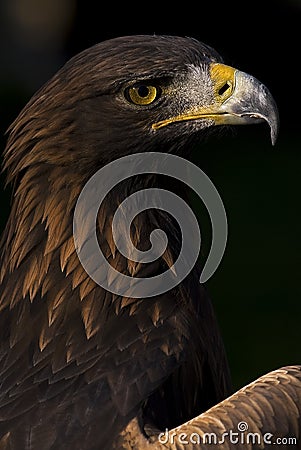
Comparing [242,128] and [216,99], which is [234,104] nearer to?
[216,99]

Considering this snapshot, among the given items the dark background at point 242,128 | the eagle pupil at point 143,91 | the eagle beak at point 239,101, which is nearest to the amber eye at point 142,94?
the eagle pupil at point 143,91

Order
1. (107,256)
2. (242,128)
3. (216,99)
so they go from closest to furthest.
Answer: (107,256)
(216,99)
(242,128)

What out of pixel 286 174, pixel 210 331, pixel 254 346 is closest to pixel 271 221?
pixel 286 174

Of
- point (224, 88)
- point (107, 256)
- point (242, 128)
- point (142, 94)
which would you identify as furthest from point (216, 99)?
point (242, 128)

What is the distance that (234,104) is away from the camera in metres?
4.16

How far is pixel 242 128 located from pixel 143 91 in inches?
357

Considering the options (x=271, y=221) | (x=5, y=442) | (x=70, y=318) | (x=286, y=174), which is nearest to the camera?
(x=5, y=442)

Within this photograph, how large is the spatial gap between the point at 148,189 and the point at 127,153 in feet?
0.49

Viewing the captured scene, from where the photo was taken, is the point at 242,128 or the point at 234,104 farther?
the point at 242,128

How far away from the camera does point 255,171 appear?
39.7 ft

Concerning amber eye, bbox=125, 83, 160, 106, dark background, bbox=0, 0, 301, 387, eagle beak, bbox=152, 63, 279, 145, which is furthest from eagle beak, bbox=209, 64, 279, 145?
dark background, bbox=0, 0, 301, 387

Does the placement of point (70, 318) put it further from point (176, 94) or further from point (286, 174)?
point (286, 174)

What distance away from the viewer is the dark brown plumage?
3875 mm

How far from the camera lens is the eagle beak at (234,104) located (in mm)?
4133
